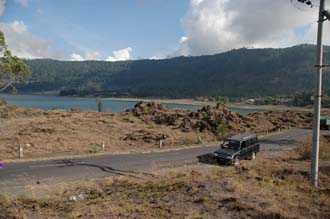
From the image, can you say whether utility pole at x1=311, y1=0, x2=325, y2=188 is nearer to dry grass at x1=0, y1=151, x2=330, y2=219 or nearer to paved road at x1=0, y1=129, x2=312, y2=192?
dry grass at x1=0, y1=151, x2=330, y2=219

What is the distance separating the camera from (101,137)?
3534cm

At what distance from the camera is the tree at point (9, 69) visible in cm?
1195

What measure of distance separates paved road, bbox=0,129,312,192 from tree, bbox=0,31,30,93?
521cm

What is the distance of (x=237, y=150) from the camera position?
75.5 feet

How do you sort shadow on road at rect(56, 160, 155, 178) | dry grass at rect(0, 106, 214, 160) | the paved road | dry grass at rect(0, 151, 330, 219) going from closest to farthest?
dry grass at rect(0, 151, 330, 219) < the paved road < shadow on road at rect(56, 160, 155, 178) < dry grass at rect(0, 106, 214, 160)

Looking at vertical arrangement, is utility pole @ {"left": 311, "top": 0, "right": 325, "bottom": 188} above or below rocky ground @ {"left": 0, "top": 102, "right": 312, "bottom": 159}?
above

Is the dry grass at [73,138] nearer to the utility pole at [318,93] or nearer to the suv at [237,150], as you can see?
the suv at [237,150]

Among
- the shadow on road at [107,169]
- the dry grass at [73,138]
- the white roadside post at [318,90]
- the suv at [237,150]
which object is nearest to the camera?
the white roadside post at [318,90]

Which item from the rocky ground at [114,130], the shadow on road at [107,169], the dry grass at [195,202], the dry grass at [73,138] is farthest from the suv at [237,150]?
the dry grass at [195,202]

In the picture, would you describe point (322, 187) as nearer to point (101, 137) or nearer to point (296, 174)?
point (296, 174)

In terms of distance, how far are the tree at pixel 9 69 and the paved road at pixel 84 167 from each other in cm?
521

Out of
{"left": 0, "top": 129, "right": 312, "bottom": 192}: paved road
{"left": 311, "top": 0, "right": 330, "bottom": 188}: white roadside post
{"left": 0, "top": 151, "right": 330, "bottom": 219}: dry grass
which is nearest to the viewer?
{"left": 0, "top": 151, "right": 330, "bottom": 219}: dry grass

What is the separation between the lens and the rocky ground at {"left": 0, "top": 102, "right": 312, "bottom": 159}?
93.0 ft

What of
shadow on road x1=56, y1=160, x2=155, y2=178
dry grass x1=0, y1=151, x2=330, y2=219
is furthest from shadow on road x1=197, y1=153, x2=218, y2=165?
dry grass x1=0, y1=151, x2=330, y2=219
